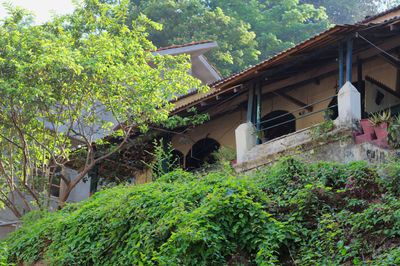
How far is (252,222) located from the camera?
7723 mm

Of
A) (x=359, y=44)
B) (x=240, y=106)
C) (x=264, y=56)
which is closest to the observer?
(x=359, y=44)

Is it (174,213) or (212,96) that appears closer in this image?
(174,213)

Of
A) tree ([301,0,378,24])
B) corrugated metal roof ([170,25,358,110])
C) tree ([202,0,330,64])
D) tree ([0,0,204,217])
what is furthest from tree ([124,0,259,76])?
corrugated metal roof ([170,25,358,110])

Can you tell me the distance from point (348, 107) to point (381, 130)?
930 millimetres

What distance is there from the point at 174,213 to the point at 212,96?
6623 mm

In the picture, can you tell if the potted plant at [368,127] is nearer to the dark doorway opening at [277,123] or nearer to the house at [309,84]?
the house at [309,84]

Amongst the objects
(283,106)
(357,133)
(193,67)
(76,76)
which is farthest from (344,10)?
(357,133)

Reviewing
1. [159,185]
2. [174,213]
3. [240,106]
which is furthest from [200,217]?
[240,106]

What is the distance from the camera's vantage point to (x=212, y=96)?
564 inches

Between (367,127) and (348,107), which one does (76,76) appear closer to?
(348,107)

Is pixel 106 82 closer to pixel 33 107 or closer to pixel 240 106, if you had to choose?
pixel 33 107

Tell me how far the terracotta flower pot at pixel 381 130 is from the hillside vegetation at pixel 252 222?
4.42 feet

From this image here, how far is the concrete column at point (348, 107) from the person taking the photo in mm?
10766

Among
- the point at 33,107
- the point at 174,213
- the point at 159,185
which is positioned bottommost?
the point at 174,213
